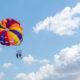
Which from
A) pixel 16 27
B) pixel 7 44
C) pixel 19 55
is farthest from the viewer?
pixel 16 27

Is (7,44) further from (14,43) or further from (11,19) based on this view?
(11,19)

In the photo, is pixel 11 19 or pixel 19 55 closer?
pixel 19 55

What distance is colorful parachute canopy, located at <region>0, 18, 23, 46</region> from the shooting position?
1346 inches

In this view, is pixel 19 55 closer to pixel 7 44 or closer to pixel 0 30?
pixel 7 44

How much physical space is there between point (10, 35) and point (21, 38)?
2273mm

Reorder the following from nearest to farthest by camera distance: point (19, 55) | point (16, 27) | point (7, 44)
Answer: point (19, 55), point (7, 44), point (16, 27)

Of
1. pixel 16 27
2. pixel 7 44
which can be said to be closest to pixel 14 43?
pixel 7 44

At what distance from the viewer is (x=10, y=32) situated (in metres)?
35.4

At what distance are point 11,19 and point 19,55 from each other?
849 centimetres

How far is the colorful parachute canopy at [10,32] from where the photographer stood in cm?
3418

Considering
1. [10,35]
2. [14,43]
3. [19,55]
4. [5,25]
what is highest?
[5,25]

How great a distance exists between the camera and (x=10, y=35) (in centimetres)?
3484

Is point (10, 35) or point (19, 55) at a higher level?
point (10, 35)

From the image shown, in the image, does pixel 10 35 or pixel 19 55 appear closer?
pixel 19 55
